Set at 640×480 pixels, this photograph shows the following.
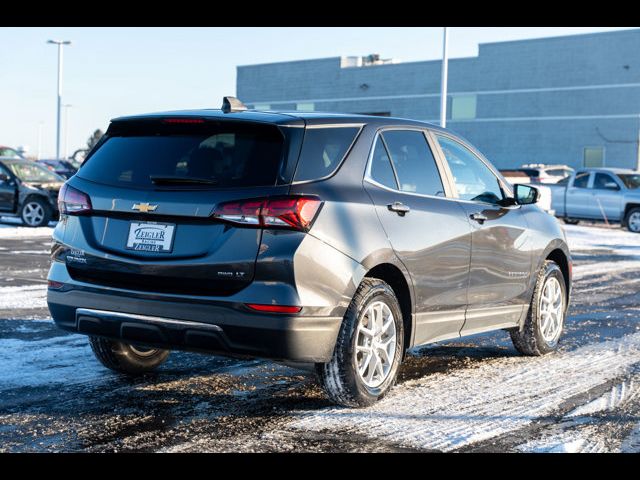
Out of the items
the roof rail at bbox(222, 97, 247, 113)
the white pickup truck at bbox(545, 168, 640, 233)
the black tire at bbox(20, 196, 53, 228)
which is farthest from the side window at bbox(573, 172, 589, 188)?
the roof rail at bbox(222, 97, 247, 113)

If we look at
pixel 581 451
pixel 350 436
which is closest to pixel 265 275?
pixel 350 436

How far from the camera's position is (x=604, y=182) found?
27844 millimetres

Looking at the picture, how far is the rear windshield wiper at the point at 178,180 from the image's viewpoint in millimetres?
5230

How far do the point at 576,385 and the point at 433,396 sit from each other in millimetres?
1076

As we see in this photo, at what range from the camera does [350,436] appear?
4.98 m

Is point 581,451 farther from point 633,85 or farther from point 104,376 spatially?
point 633,85

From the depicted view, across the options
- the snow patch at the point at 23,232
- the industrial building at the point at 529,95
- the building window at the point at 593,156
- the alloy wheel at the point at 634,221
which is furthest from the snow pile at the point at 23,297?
the building window at the point at 593,156

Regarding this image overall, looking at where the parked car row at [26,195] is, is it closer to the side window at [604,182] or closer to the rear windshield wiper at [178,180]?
the side window at [604,182]

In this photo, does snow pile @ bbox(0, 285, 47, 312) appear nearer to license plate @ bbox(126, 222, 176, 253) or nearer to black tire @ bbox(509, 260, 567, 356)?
license plate @ bbox(126, 222, 176, 253)

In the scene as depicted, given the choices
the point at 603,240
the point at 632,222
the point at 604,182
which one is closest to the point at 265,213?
the point at 603,240

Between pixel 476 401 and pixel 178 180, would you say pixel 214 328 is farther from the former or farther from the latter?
pixel 476 401

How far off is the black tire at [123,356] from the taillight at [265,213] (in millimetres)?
1528

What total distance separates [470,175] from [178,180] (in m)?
2.45
